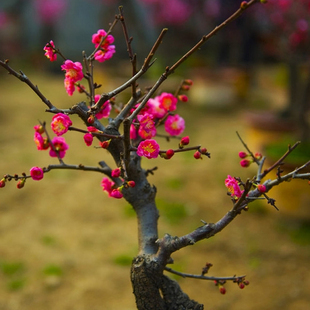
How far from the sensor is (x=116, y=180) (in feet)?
5.15

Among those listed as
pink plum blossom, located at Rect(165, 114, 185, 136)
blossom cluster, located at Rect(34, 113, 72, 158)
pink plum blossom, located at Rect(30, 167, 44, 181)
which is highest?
pink plum blossom, located at Rect(165, 114, 185, 136)

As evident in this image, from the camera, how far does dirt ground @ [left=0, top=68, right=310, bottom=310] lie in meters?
2.68

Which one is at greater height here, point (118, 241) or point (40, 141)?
point (118, 241)

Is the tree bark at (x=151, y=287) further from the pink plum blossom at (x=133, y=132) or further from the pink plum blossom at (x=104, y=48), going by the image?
the pink plum blossom at (x=104, y=48)

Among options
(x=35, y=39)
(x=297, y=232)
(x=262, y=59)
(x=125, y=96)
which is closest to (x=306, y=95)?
(x=297, y=232)

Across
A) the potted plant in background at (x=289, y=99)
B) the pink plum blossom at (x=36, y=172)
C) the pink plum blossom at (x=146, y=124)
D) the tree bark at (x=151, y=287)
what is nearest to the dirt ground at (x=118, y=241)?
the potted plant in background at (x=289, y=99)

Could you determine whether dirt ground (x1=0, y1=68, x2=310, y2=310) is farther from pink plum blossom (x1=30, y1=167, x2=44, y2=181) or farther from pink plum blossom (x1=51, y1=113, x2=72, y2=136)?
pink plum blossom (x1=51, y1=113, x2=72, y2=136)

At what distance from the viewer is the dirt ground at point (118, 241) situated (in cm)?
268

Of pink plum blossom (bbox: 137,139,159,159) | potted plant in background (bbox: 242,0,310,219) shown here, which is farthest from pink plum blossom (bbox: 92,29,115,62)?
potted plant in background (bbox: 242,0,310,219)

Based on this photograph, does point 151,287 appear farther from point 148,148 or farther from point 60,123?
point 60,123

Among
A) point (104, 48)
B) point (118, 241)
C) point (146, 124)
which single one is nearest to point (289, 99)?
point (118, 241)

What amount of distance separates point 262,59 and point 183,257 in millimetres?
8275

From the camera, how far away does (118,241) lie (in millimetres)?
3385

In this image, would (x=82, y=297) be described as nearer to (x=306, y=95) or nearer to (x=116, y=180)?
(x=116, y=180)
